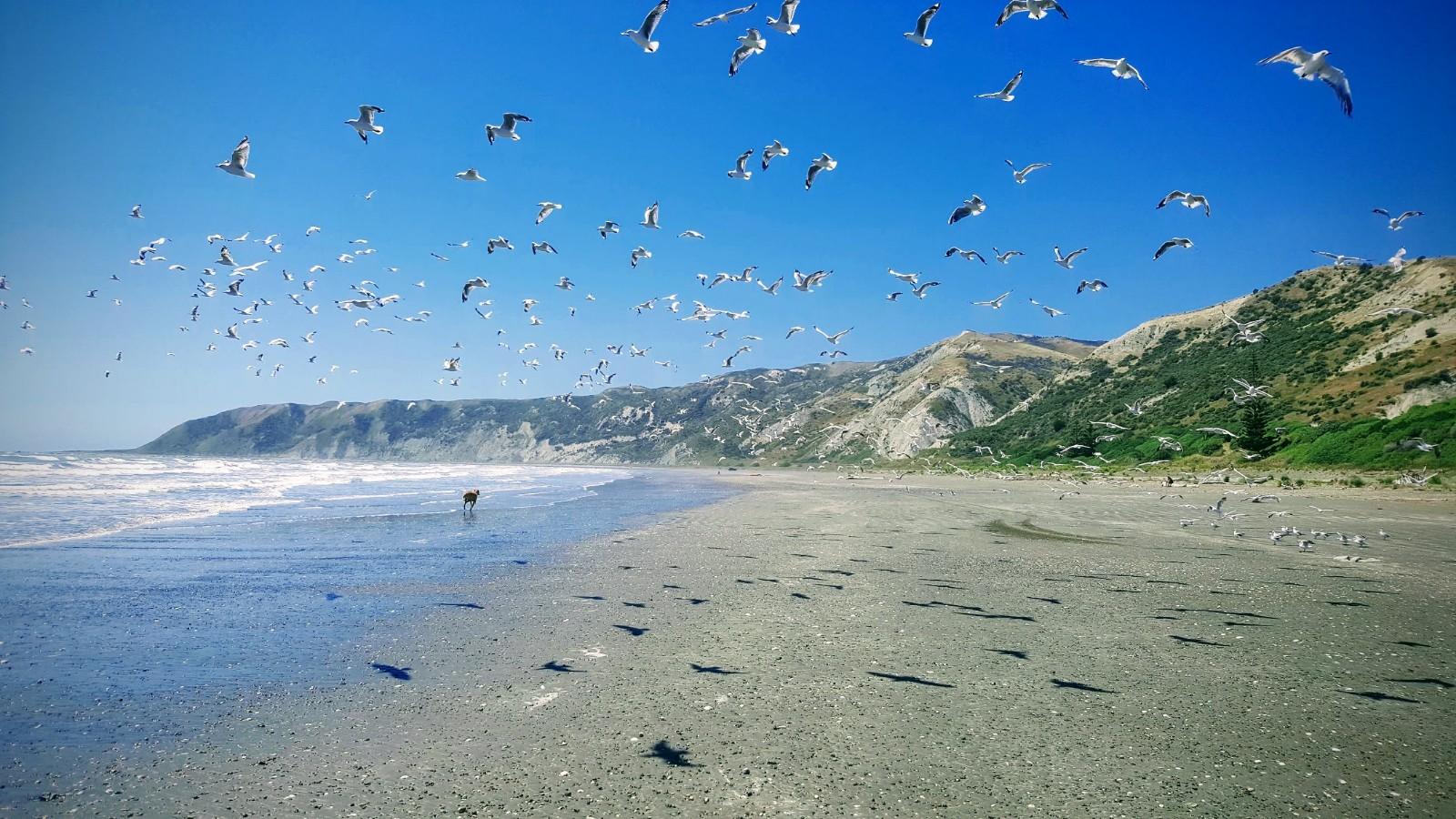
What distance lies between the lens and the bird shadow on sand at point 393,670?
9164 mm

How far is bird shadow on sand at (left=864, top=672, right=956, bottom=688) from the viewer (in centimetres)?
885

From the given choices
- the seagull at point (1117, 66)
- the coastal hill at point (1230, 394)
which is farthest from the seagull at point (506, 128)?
the coastal hill at point (1230, 394)

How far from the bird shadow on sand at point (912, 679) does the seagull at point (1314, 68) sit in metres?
Answer: 11.7

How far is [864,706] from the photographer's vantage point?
806 centimetres

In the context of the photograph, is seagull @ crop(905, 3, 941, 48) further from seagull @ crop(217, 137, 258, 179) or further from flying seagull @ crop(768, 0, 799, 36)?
seagull @ crop(217, 137, 258, 179)

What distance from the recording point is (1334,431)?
175ft

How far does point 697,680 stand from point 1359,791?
665 centimetres

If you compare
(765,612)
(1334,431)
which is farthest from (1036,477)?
(765,612)

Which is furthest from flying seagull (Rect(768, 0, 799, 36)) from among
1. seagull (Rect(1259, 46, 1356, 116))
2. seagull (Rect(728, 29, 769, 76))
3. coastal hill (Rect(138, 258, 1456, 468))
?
coastal hill (Rect(138, 258, 1456, 468))

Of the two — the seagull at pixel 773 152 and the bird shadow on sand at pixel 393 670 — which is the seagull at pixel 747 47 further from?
the bird shadow on sand at pixel 393 670

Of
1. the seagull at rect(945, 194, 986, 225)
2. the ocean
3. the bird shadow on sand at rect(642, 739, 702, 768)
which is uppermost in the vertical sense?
the seagull at rect(945, 194, 986, 225)

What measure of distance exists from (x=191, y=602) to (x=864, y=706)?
13.1 m

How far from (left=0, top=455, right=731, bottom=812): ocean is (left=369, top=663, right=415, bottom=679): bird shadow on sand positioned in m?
0.06

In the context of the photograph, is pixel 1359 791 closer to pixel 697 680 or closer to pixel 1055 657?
pixel 1055 657
